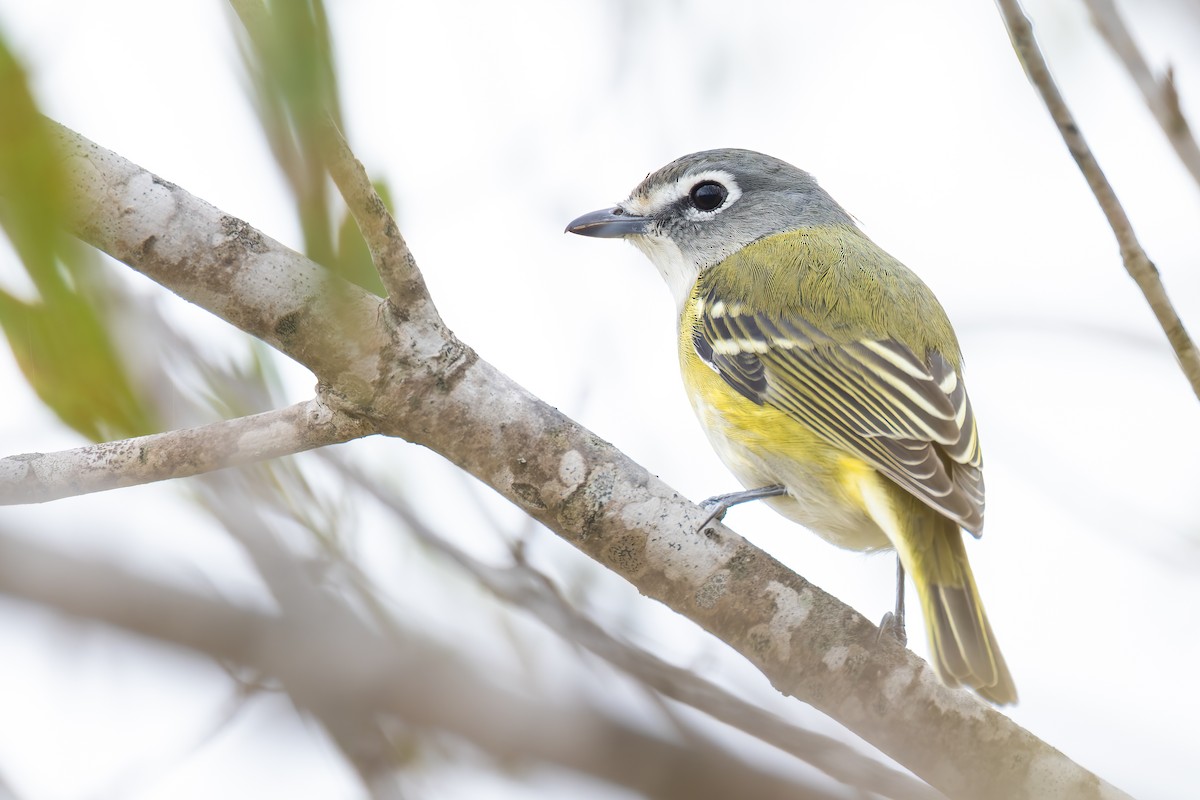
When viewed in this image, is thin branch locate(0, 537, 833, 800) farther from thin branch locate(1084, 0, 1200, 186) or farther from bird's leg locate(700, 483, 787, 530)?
thin branch locate(1084, 0, 1200, 186)

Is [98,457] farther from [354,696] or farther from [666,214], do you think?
[666,214]

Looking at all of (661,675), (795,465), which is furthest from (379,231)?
(795,465)

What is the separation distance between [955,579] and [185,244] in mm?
1916

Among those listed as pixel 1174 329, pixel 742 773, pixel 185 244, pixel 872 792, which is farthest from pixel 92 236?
pixel 1174 329

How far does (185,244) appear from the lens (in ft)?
6.43

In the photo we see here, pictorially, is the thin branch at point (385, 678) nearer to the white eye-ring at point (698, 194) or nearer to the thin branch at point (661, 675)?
the thin branch at point (661, 675)

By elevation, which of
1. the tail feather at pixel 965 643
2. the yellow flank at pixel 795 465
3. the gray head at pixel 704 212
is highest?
the gray head at pixel 704 212

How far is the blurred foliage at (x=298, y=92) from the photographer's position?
35.1 inches

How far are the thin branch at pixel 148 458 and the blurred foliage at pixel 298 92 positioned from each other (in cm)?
94

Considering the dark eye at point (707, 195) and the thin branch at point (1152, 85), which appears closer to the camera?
the thin branch at point (1152, 85)

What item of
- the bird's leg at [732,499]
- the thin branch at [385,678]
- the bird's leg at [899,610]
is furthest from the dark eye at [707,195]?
the thin branch at [385,678]

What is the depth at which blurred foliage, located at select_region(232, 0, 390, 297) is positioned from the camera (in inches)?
35.1

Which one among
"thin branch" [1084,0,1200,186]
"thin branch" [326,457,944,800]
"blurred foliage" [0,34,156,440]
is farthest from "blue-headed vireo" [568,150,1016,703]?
"blurred foliage" [0,34,156,440]

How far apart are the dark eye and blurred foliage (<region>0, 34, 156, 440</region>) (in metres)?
3.10
